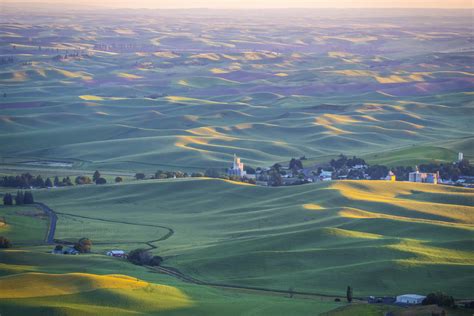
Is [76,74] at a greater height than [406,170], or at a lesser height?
greater

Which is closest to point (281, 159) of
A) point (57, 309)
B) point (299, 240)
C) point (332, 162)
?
point (332, 162)

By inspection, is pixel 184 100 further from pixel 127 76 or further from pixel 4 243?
pixel 4 243

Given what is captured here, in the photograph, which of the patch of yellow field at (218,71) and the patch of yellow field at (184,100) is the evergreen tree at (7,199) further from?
the patch of yellow field at (218,71)

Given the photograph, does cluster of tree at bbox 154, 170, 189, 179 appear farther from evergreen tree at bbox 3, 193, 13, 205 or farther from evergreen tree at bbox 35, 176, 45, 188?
evergreen tree at bbox 3, 193, 13, 205

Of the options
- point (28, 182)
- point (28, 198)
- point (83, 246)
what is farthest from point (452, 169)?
point (83, 246)

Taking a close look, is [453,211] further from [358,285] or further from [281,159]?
[281,159]

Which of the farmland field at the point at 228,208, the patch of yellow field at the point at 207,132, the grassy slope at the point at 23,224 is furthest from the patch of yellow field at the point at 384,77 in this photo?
the grassy slope at the point at 23,224
